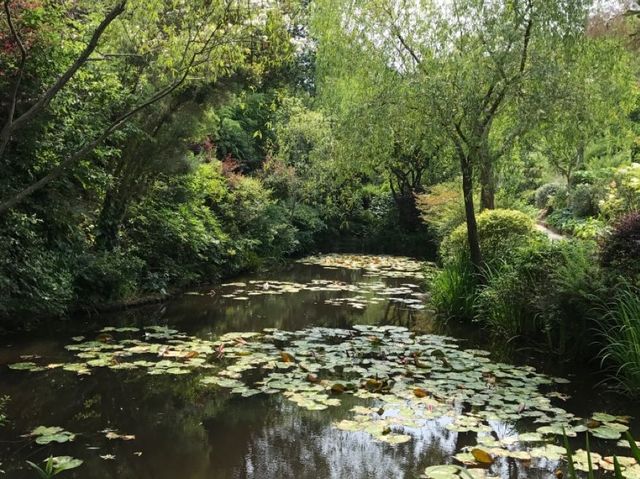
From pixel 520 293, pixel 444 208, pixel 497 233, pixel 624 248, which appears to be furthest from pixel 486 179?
pixel 444 208

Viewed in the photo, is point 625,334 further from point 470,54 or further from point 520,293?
point 470,54

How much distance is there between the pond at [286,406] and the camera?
11.2ft

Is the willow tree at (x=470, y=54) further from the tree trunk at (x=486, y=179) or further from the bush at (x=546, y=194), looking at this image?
the bush at (x=546, y=194)

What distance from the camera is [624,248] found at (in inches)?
204

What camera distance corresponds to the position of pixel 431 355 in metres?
5.88

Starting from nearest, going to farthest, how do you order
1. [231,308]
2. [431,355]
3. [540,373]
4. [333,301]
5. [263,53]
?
[263,53]
[540,373]
[431,355]
[231,308]
[333,301]

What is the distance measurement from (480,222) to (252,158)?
11074 mm

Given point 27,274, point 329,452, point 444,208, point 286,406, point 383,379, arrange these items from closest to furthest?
point 329,452, point 286,406, point 383,379, point 27,274, point 444,208

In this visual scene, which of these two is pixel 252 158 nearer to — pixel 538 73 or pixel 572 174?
pixel 572 174

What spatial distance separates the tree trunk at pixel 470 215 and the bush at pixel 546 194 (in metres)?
12.3

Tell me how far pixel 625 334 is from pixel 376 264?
10.3 meters

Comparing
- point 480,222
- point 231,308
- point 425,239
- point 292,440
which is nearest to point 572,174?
point 425,239

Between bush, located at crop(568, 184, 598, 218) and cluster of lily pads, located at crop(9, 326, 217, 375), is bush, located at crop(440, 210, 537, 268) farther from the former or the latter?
bush, located at crop(568, 184, 598, 218)

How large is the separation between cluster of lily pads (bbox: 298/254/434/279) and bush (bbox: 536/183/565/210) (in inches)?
252
